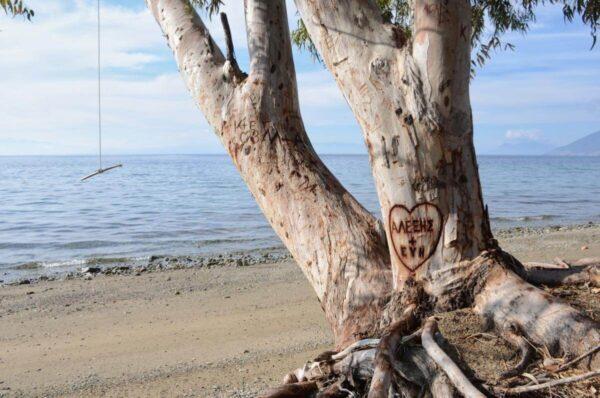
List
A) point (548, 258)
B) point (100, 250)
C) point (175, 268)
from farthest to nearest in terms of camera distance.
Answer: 1. point (100, 250)
2. point (175, 268)
3. point (548, 258)

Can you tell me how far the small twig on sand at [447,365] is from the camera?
7.32ft

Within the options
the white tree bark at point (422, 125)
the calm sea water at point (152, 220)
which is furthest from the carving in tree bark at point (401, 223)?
the calm sea water at point (152, 220)

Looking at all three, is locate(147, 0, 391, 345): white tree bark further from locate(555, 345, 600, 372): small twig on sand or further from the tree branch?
locate(555, 345, 600, 372): small twig on sand

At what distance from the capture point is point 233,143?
10.9 ft

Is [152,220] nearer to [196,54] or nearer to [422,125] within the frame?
[196,54]

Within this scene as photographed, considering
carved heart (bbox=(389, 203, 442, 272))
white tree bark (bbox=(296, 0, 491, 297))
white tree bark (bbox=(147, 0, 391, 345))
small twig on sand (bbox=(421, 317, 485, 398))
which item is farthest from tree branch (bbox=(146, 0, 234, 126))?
small twig on sand (bbox=(421, 317, 485, 398))

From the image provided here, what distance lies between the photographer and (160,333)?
636 centimetres

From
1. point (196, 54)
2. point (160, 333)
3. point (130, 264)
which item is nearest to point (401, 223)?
point (196, 54)

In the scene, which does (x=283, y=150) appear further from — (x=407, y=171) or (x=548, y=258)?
(x=548, y=258)

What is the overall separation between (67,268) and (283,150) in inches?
357

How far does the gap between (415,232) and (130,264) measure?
9.39 metres

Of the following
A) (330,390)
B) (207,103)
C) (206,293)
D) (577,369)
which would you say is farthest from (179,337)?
(577,369)

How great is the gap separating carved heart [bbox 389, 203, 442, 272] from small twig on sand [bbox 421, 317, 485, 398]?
1.10ft

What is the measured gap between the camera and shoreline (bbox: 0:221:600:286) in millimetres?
10430
